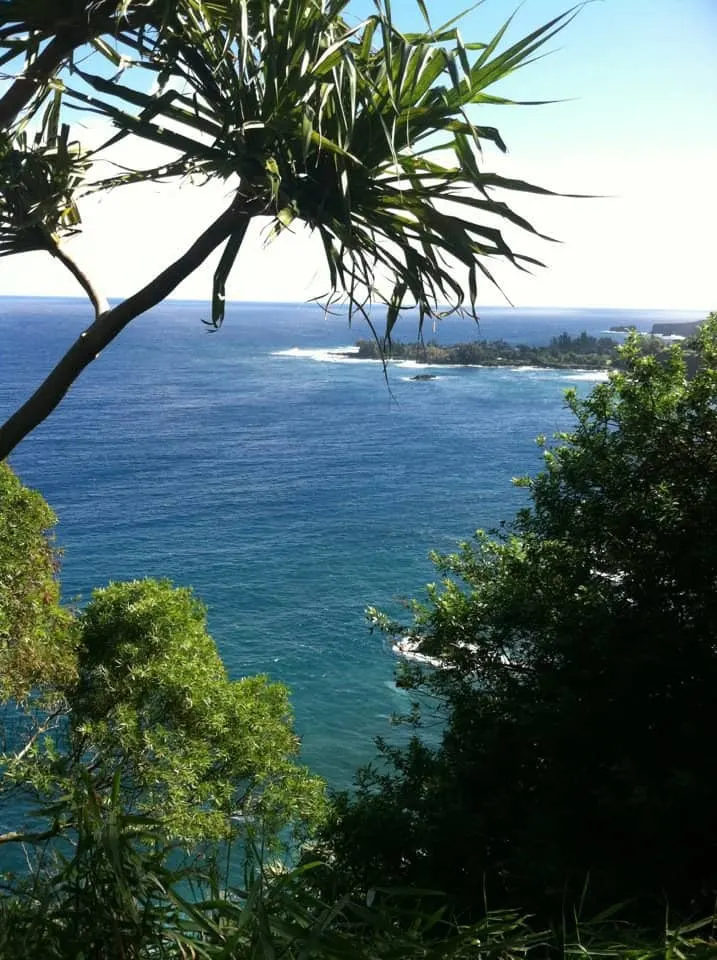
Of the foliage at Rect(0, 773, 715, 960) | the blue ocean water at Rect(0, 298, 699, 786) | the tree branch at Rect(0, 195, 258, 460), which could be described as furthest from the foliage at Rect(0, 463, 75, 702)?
the foliage at Rect(0, 773, 715, 960)

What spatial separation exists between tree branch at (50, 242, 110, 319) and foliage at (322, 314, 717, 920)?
2480mm

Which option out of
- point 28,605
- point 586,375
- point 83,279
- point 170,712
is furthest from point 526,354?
point 83,279

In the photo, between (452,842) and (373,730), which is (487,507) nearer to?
(373,730)

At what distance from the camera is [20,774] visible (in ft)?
24.1

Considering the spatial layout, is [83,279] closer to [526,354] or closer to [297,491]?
[297,491]

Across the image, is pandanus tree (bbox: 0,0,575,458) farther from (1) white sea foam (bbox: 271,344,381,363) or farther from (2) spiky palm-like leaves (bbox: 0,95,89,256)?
(1) white sea foam (bbox: 271,344,381,363)

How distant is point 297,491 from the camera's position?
108 ft

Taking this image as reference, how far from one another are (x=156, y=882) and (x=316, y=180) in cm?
185

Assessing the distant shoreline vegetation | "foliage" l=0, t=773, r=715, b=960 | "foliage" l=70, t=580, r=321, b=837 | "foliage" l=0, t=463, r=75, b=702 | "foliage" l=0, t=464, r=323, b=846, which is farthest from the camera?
the distant shoreline vegetation

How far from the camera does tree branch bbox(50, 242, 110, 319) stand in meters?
2.79

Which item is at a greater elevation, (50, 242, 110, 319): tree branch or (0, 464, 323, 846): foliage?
(50, 242, 110, 319): tree branch

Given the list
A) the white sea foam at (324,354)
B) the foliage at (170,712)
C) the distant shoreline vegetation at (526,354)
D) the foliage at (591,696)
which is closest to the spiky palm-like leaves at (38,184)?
the foliage at (591,696)

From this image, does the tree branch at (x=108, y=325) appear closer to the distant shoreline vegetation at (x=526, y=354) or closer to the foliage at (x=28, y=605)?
the foliage at (x=28, y=605)

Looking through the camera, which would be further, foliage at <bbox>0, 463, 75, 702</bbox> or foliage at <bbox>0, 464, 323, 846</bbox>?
foliage at <bbox>0, 464, 323, 846</bbox>
